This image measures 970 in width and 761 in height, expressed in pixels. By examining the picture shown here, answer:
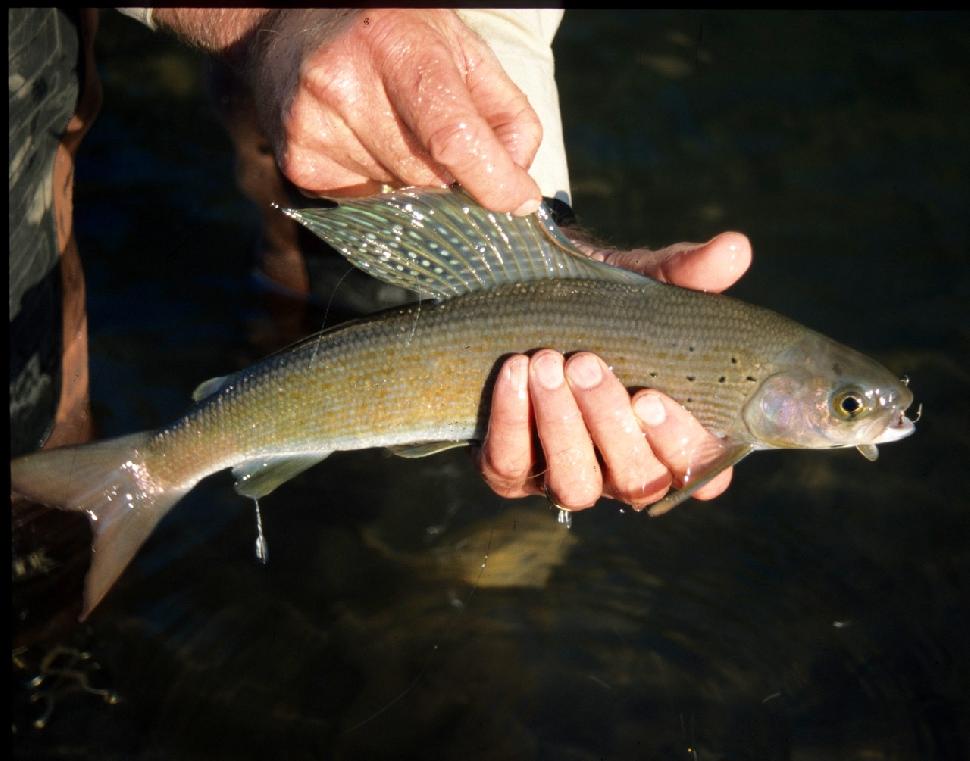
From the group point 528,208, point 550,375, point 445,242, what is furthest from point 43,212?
point 550,375

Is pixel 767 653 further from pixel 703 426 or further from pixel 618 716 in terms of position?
pixel 703 426

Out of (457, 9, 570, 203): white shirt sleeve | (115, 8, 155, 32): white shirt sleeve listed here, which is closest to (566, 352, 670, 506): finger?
(457, 9, 570, 203): white shirt sleeve

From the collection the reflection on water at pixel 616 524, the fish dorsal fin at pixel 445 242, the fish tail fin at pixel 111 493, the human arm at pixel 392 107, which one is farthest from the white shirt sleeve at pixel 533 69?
the fish tail fin at pixel 111 493

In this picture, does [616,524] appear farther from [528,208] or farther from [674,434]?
[528,208]

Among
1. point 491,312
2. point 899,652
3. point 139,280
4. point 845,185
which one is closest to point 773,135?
point 845,185

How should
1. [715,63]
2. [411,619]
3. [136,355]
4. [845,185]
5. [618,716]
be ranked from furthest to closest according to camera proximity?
1. [715,63]
2. [845,185]
3. [136,355]
4. [411,619]
5. [618,716]

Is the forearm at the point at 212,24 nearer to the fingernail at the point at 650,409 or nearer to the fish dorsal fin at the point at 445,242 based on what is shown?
the fish dorsal fin at the point at 445,242

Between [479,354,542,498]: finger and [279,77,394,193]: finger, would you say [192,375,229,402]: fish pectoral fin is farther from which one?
[479,354,542,498]: finger

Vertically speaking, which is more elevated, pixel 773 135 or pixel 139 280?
pixel 773 135

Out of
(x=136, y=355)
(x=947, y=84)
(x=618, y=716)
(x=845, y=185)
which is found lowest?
(x=618, y=716)
